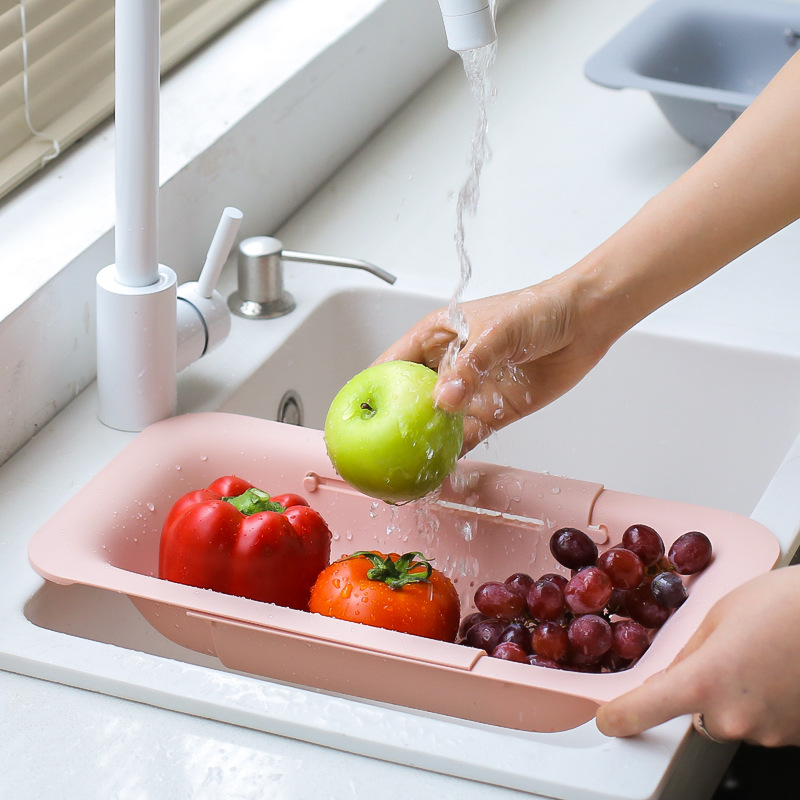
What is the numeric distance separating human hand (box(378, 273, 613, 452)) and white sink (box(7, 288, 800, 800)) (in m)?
0.14

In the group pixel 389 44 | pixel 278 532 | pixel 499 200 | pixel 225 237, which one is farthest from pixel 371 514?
pixel 389 44

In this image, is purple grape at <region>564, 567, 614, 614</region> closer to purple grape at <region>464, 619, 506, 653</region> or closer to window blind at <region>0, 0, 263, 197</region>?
purple grape at <region>464, 619, 506, 653</region>

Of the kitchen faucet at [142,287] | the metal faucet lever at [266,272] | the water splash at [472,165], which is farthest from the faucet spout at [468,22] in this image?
the metal faucet lever at [266,272]

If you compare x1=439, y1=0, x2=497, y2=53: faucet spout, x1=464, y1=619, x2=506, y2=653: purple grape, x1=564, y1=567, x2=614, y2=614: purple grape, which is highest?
x1=439, y1=0, x2=497, y2=53: faucet spout

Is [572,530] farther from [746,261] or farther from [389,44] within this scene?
[389,44]

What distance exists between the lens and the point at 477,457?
46.4 inches

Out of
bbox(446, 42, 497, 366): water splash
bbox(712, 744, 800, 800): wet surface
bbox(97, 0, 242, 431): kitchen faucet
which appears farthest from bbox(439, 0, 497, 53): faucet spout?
bbox(712, 744, 800, 800): wet surface

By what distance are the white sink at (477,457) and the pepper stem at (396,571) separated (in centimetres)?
11

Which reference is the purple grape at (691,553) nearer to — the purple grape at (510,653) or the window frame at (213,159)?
the purple grape at (510,653)

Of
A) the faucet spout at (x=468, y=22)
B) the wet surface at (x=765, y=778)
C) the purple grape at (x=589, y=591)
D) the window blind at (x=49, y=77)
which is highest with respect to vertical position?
the faucet spout at (x=468, y=22)

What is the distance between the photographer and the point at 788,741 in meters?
0.69

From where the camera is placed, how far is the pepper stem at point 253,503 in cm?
89

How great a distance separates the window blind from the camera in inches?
43.3

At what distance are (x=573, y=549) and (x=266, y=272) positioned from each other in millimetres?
455
